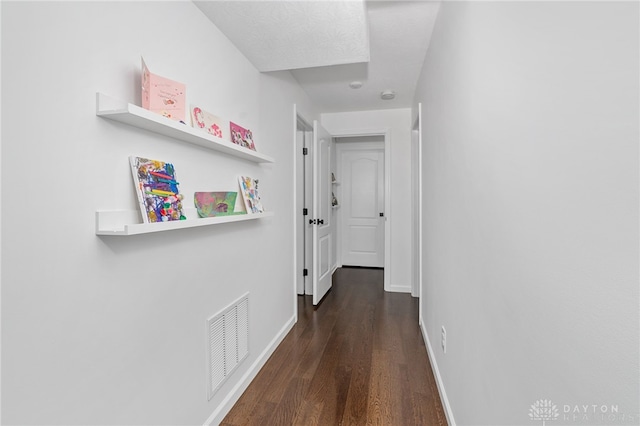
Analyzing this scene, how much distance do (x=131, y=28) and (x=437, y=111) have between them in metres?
1.80

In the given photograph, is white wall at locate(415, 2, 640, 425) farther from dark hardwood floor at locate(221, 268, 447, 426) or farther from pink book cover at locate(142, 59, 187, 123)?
pink book cover at locate(142, 59, 187, 123)

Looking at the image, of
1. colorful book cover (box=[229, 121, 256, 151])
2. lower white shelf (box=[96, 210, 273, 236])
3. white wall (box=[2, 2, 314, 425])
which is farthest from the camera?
colorful book cover (box=[229, 121, 256, 151])

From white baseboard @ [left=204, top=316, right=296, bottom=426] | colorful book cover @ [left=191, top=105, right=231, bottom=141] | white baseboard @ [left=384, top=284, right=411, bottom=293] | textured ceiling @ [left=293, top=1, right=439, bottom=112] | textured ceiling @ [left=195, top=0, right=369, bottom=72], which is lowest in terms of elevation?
white baseboard @ [left=204, top=316, right=296, bottom=426]

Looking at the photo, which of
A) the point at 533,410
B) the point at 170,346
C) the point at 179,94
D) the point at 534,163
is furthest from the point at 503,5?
the point at 170,346

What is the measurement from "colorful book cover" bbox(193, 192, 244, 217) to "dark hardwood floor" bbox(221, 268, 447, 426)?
1.16m

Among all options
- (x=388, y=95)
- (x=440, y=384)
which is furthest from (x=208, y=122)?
(x=388, y=95)

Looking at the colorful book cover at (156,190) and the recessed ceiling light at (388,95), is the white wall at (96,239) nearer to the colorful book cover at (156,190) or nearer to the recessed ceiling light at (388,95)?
the colorful book cover at (156,190)

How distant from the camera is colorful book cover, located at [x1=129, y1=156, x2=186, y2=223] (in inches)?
46.9

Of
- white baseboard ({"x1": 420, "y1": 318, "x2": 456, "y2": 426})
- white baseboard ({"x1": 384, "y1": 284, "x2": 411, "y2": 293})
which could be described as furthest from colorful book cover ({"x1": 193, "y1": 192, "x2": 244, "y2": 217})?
white baseboard ({"x1": 384, "y1": 284, "x2": 411, "y2": 293})

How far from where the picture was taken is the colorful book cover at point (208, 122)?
1.57 metres

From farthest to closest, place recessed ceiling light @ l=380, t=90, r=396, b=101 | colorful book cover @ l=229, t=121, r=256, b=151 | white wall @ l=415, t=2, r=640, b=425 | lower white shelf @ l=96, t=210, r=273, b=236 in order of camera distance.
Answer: recessed ceiling light @ l=380, t=90, r=396, b=101
colorful book cover @ l=229, t=121, r=256, b=151
lower white shelf @ l=96, t=210, r=273, b=236
white wall @ l=415, t=2, r=640, b=425

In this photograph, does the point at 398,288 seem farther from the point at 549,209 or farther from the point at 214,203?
the point at 549,209

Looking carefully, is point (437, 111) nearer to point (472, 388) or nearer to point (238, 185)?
point (238, 185)

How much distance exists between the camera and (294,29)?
1.79 metres
